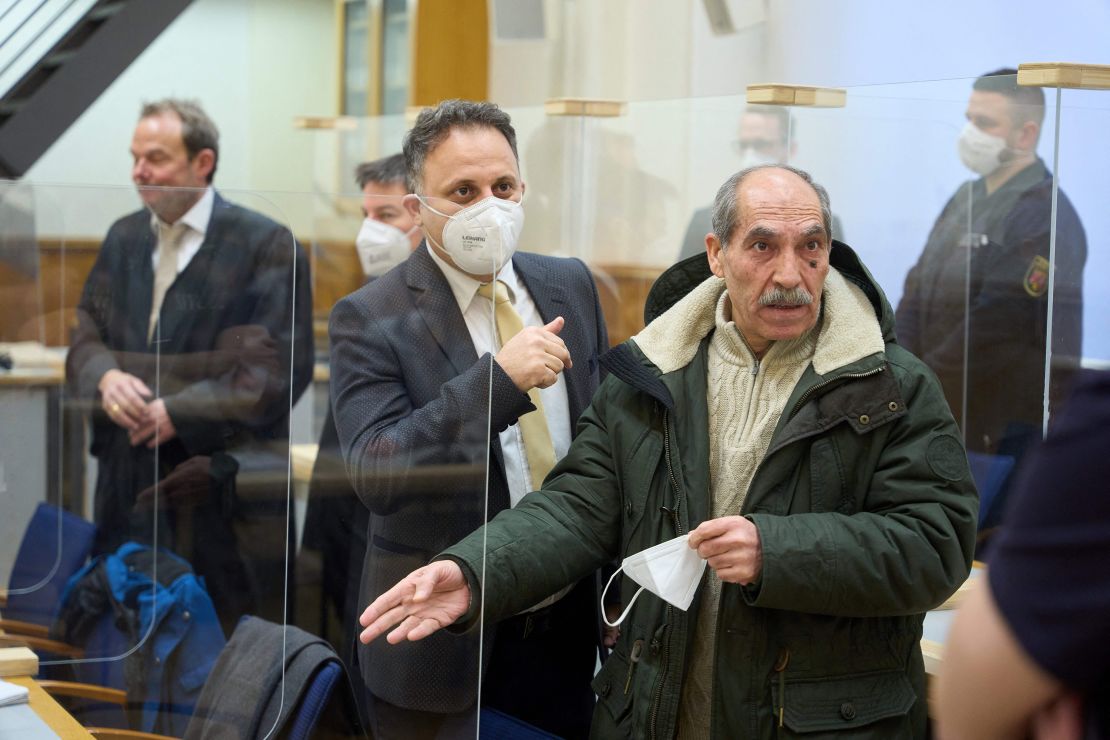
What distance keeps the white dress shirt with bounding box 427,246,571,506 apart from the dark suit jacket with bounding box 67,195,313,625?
1.64 ft

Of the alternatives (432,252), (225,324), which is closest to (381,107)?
(225,324)

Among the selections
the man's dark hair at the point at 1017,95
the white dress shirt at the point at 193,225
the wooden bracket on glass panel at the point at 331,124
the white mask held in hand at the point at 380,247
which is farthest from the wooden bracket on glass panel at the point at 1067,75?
the wooden bracket on glass panel at the point at 331,124

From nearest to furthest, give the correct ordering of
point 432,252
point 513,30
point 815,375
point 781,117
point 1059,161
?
point 815,375, point 432,252, point 1059,161, point 781,117, point 513,30

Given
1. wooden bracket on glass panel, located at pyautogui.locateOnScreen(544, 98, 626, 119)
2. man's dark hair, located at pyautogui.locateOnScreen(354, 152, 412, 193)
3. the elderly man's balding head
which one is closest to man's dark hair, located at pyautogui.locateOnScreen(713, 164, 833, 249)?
the elderly man's balding head

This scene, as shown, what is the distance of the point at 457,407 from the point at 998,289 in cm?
233

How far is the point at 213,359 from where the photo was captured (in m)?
2.84

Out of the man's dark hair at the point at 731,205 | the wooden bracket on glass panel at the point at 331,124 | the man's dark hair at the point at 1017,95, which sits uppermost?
the wooden bracket on glass panel at the point at 331,124

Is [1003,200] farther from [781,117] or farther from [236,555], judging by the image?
[236,555]

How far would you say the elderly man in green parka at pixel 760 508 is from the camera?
1918 mm

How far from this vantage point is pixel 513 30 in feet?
22.8

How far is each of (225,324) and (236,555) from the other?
0.47 m

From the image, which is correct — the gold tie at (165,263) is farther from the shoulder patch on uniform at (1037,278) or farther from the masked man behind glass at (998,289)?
the shoulder patch on uniform at (1037,278)

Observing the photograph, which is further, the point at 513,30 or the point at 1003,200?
the point at 513,30

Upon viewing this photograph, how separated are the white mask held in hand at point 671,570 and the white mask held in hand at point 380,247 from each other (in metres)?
0.69
